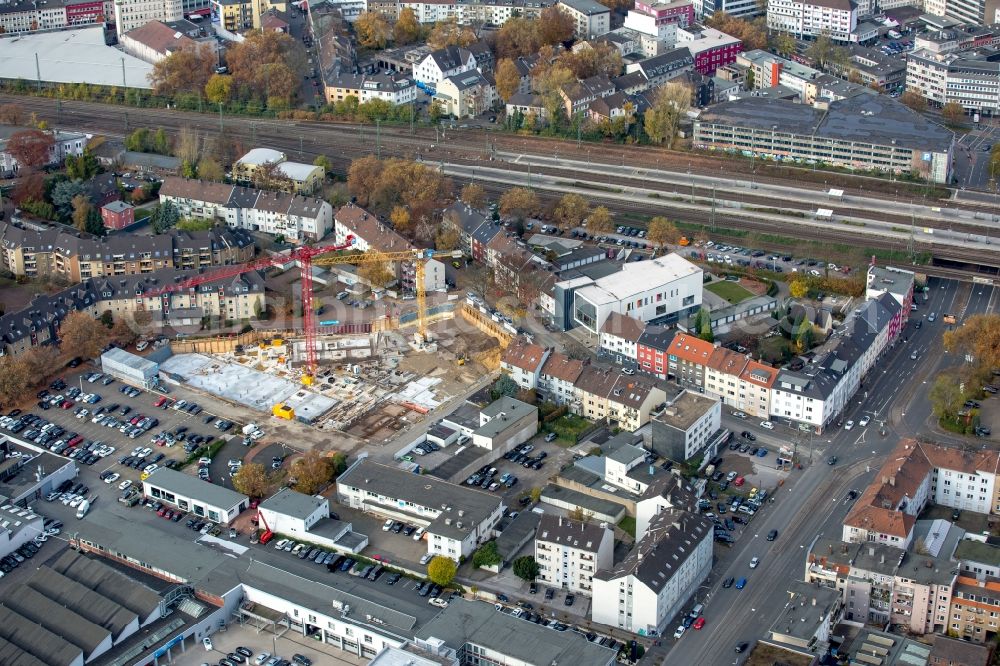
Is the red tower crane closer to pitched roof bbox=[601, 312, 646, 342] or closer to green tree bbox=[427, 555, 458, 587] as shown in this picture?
pitched roof bbox=[601, 312, 646, 342]

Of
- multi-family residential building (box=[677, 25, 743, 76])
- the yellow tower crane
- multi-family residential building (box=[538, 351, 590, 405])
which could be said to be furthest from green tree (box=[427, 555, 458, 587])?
multi-family residential building (box=[677, 25, 743, 76])

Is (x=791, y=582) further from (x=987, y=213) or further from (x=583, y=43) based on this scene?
(x=583, y=43)

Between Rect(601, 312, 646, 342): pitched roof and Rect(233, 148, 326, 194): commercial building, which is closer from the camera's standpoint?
Rect(601, 312, 646, 342): pitched roof

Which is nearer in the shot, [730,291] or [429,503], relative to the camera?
[429,503]

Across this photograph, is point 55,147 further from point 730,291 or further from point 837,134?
point 837,134

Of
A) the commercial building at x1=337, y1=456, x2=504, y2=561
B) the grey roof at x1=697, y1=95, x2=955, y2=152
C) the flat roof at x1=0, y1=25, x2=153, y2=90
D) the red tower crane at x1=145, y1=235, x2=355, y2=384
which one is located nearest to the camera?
the commercial building at x1=337, y1=456, x2=504, y2=561

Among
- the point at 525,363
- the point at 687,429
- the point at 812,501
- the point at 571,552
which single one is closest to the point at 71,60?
the point at 525,363

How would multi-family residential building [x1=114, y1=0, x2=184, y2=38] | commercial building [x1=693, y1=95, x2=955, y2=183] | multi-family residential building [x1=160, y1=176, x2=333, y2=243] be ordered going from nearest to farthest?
multi-family residential building [x1=160, y1=176, x2=333, y2=243] < commercial building [x1=693, y1=95, x2=955, y2=183] < multi-family residential building [x1=114, y1=0, x2=184, y2=38]
